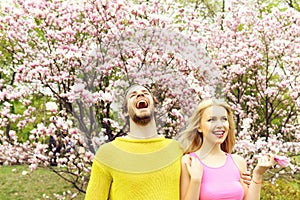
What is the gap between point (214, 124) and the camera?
208 cm

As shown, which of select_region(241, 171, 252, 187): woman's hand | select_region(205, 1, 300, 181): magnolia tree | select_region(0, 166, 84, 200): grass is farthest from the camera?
select_region(0, 166, 84, 200): grass

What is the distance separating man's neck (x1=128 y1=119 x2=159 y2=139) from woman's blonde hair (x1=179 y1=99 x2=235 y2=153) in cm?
21

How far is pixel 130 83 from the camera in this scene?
180cm

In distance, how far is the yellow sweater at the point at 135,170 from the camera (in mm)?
1712

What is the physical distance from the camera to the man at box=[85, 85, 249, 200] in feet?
5.62

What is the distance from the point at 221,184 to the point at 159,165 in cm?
53

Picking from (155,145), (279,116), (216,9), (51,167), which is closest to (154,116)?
(155,145)

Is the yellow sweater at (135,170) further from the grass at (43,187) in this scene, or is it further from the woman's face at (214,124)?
the grass at (43,187)

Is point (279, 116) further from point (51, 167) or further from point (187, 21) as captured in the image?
point (51, 167)

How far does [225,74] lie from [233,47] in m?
0.47

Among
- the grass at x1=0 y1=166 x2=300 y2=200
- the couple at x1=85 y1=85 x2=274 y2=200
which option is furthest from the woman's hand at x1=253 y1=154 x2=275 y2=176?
the grass at x1=0 y1=166 x2=300 y2=200

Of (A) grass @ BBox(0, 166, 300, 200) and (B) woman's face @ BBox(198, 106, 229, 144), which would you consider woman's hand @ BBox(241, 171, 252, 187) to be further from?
(A) grass @ BBox(0, 166, 300, 200)

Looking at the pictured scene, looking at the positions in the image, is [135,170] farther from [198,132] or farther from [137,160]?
[198,132]

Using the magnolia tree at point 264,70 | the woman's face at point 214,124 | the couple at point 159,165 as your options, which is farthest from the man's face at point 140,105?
the magnolia tree at point 264,70
